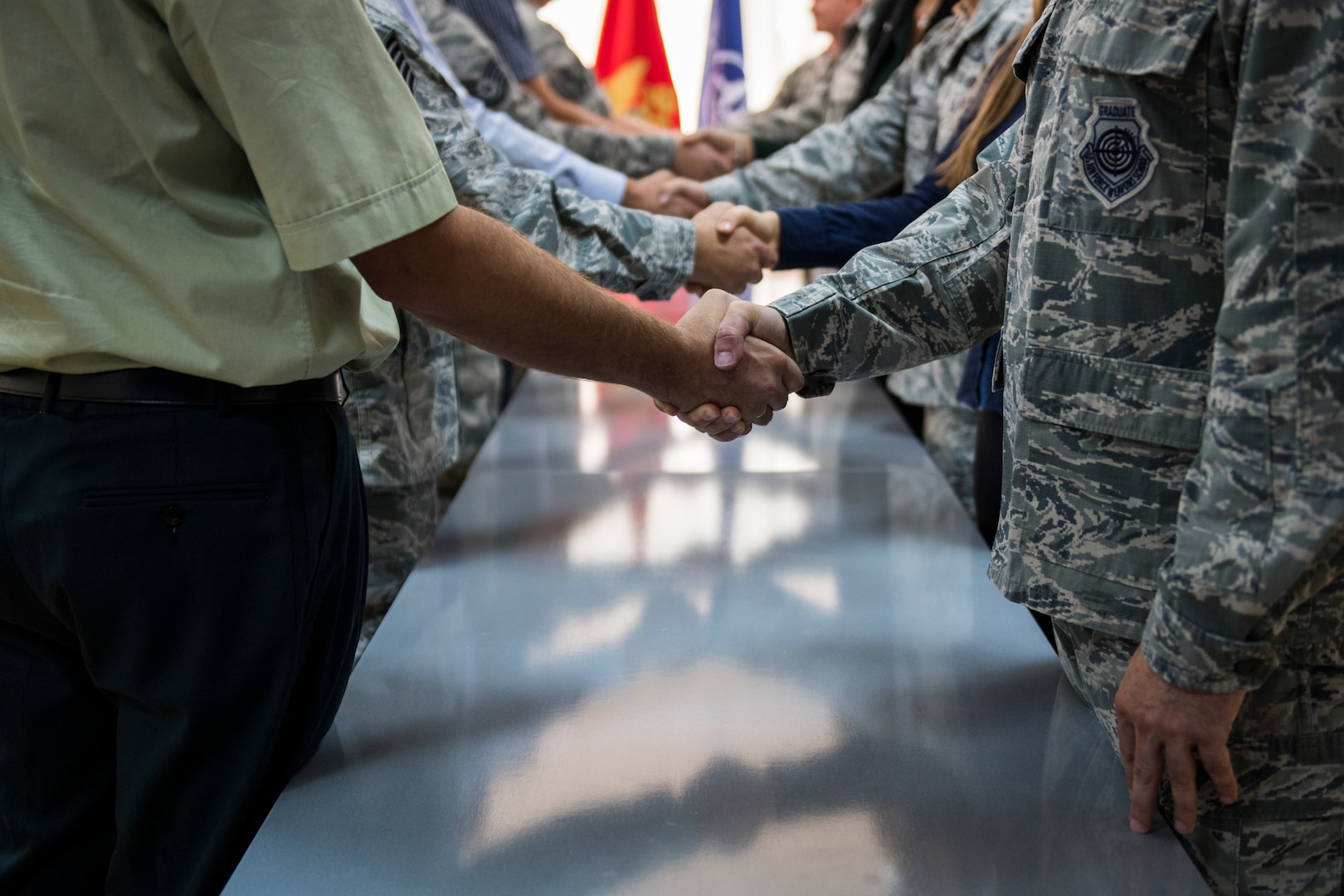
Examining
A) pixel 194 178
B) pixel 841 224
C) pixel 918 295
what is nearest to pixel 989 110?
pixel 918 295

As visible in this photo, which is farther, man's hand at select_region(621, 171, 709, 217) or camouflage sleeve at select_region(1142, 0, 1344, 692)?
man's hand at select_region(621, 171, 709, 217)

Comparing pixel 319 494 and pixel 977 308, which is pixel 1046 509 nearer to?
pixel 977 308

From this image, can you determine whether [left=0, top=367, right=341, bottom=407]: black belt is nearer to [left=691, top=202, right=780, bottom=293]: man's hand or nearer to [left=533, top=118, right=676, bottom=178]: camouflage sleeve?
[left=691, top=202, right=780, bottom=293]: man's hand

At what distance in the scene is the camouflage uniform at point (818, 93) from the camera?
2.56 meters

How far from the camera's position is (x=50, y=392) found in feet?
2.88

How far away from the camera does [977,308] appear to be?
1276 mm

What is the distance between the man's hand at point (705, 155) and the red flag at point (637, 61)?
6.52 ft

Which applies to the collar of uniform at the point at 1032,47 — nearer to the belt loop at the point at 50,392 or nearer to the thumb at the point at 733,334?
the thumb at the point at 733,334

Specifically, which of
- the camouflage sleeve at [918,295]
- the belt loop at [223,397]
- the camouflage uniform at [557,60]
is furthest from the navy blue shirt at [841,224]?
the camouflage uniform at [557,60]

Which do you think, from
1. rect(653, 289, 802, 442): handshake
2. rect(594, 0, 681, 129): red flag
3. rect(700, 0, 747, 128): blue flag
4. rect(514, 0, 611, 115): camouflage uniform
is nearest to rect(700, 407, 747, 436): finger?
rect(653, 289, 802, 442): handshake

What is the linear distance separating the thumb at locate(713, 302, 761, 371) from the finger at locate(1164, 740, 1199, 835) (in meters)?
0.74

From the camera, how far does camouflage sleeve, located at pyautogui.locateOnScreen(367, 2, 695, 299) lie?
170 cm

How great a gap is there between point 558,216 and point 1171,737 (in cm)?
131

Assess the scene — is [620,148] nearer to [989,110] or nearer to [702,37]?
[989,110]
